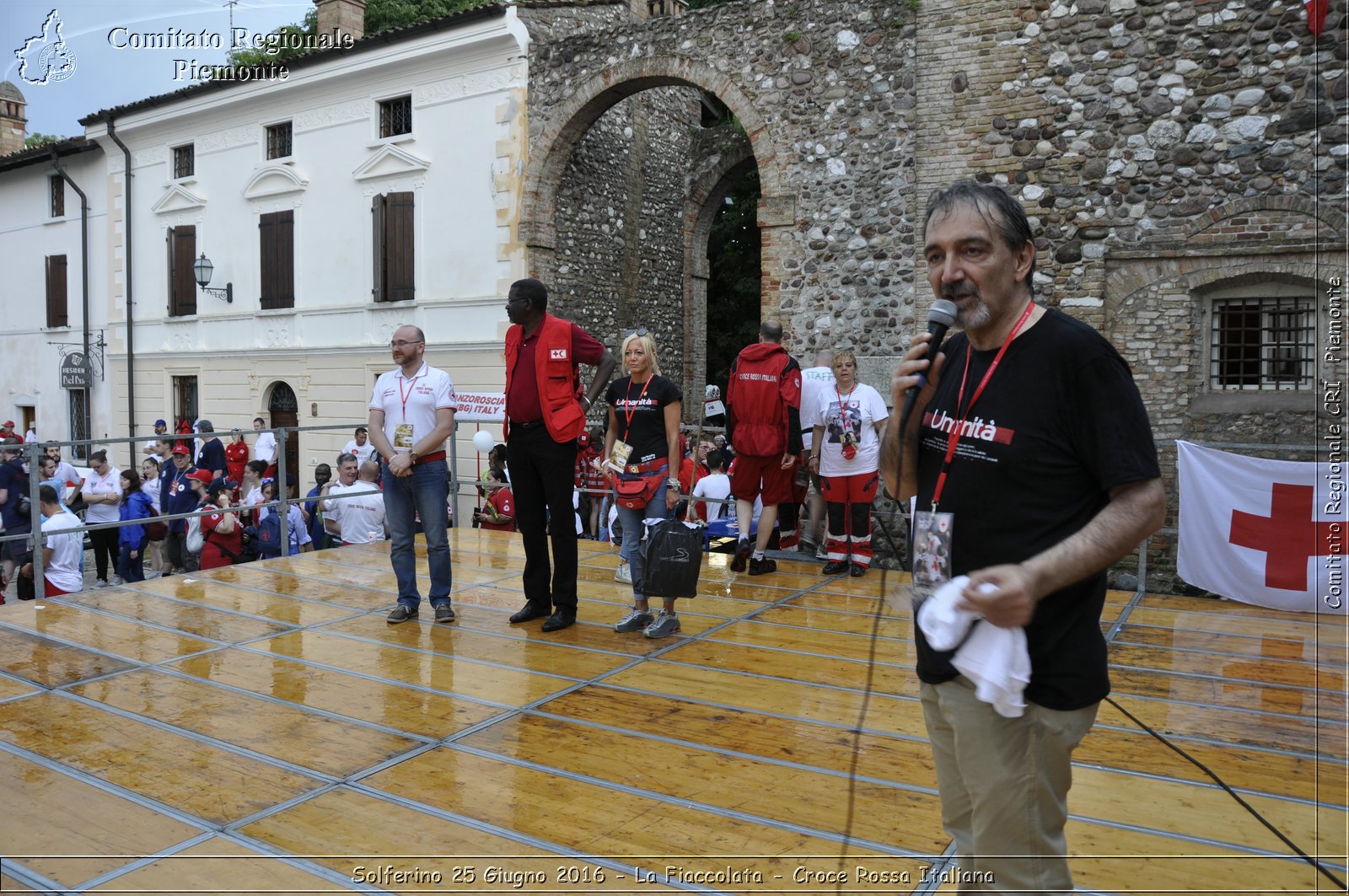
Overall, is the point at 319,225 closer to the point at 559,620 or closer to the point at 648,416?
the point at 648,416

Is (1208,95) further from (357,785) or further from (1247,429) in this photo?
(357,785)

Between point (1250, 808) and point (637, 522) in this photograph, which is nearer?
point (1250, 808)

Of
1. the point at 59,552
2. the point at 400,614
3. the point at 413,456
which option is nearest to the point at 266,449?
the point at 59,552

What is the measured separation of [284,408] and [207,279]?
3050mm

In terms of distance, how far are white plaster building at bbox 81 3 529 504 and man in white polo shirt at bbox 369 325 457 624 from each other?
9.91 metres

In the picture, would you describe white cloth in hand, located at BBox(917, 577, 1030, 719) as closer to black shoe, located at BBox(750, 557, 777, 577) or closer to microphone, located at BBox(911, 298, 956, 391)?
microphone, located at BBox(911, 298, 956, 391)

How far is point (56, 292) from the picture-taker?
23203mm

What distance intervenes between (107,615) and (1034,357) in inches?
247

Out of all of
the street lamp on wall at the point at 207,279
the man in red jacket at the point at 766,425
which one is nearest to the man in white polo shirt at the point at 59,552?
the man in red jacket at the point at 766,425

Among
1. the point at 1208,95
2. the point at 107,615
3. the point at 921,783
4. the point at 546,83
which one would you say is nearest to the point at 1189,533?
the point at 921,783

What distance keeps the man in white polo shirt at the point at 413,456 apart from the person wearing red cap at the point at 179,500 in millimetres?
5762

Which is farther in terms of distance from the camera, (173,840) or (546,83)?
(546,83)

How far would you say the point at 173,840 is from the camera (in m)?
3.21

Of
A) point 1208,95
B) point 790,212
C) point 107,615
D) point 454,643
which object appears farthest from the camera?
point 790,212
